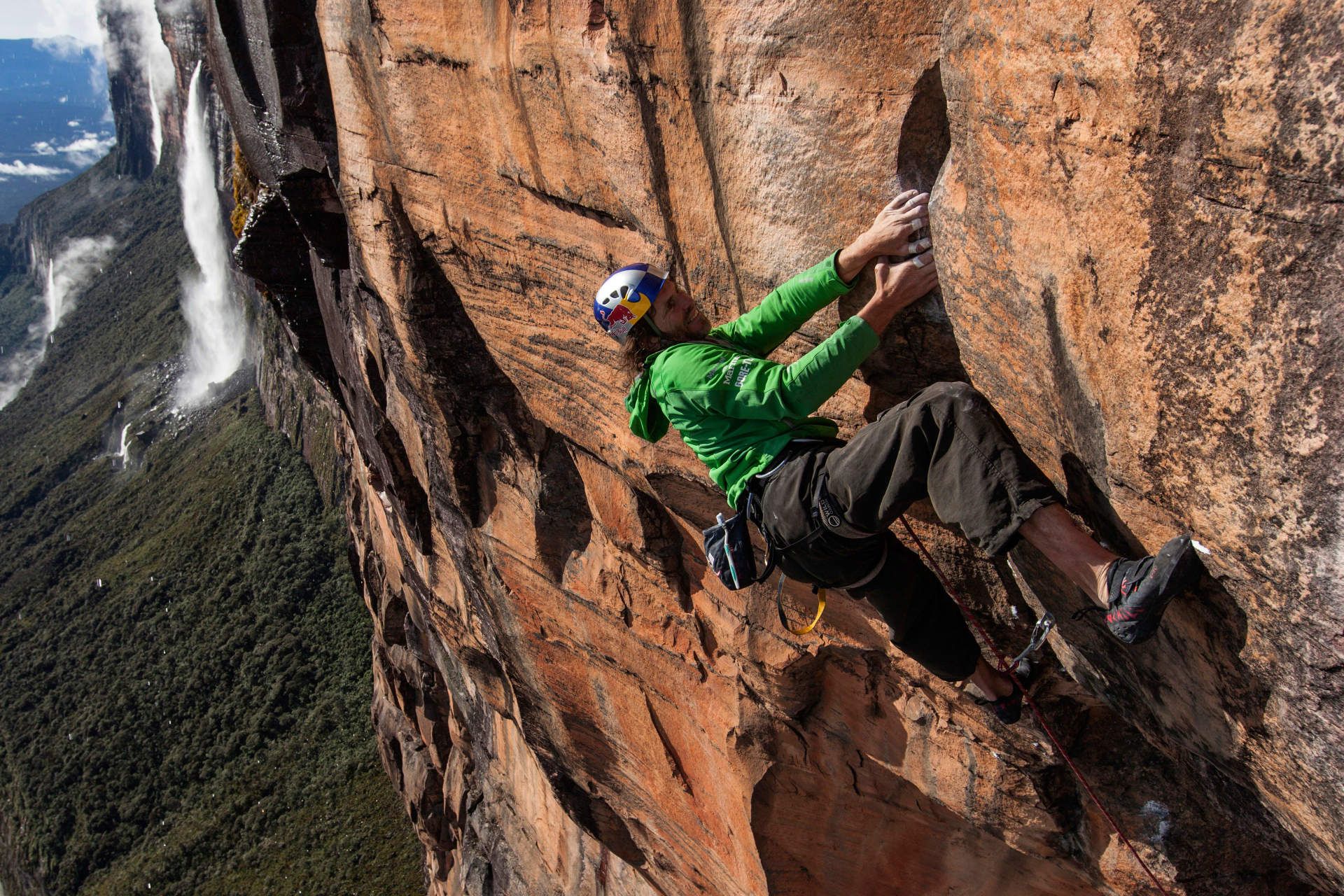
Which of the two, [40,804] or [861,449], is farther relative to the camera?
[40,804]

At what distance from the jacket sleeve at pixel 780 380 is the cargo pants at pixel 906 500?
20 cm

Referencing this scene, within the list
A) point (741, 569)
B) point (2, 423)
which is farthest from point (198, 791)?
point (2, 423)

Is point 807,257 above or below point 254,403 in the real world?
above

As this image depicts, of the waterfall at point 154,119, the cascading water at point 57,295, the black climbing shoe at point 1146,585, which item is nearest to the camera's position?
the black climbing shoe at point 1146,585

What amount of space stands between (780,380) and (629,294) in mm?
785

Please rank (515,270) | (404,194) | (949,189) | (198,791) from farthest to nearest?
(198,791)
(404,194)
(515,270)
(949,189)

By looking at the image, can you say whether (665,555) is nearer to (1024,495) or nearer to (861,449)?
(861,449)

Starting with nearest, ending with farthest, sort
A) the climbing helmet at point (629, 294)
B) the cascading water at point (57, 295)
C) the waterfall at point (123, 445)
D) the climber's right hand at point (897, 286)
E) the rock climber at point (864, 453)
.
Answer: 1. the rock climber at point (864, 453)
2. the climber's right hand at point (897, 286)
3. the climbing helmet at point (629, 294)
4. the waterfall at point (123, 445)
5. the cascading water at point (57, 295)

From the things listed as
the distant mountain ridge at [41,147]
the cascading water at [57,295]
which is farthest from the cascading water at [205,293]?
the distant mountain ridge at [41,147]

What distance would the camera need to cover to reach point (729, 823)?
20.8 feet

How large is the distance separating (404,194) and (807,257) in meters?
3.66

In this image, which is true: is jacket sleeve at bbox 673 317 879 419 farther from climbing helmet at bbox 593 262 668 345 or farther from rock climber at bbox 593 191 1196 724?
climbing helmet at bbox 593 262 668 345

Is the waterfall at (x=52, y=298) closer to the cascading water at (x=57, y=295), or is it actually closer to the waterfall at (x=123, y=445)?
the cascading water at (x=57, y=295)

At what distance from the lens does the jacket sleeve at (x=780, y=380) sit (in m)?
2.98
